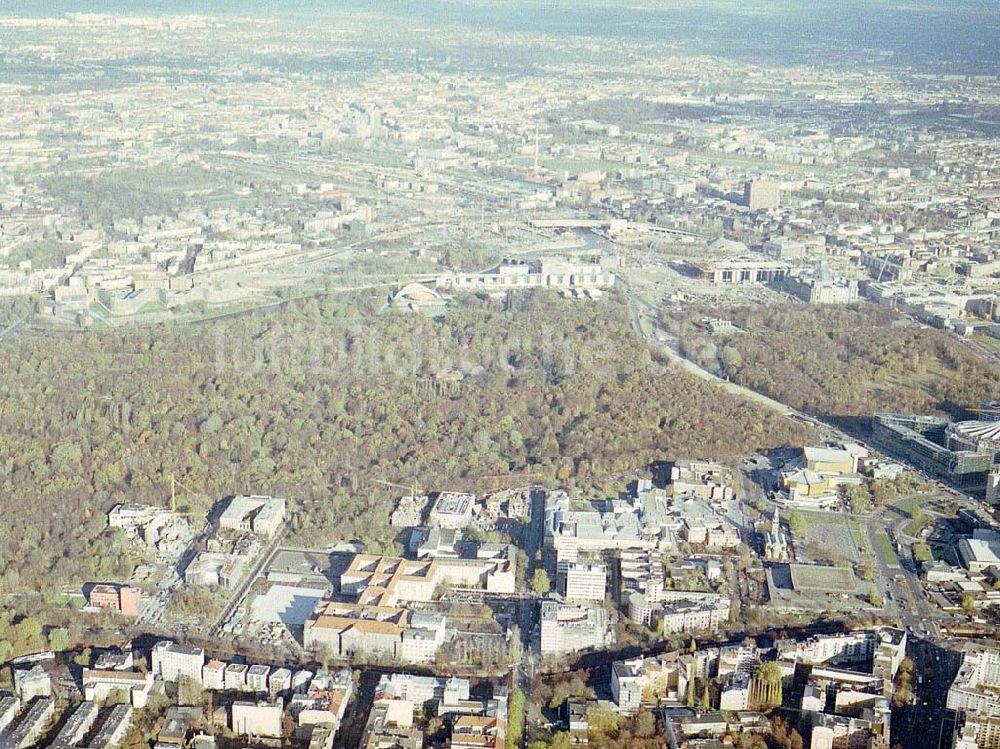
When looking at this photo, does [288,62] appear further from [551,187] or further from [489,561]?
[489,561]

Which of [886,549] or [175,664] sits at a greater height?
[175,664]

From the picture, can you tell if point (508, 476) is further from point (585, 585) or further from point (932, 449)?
point (932, 449)

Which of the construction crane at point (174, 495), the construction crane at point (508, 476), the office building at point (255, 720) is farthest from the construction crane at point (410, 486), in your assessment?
the office building at point (255, 720)

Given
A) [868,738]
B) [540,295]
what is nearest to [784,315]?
[540,295]

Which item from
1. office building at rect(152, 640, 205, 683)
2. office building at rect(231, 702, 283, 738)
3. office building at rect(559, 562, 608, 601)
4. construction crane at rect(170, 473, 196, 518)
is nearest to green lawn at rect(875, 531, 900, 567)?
office building at rect(559, 562, 608, 601)

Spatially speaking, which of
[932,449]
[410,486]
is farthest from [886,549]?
[410,486]

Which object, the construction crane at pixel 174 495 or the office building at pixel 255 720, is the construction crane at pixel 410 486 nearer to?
the construction crane at pixel 174 495
